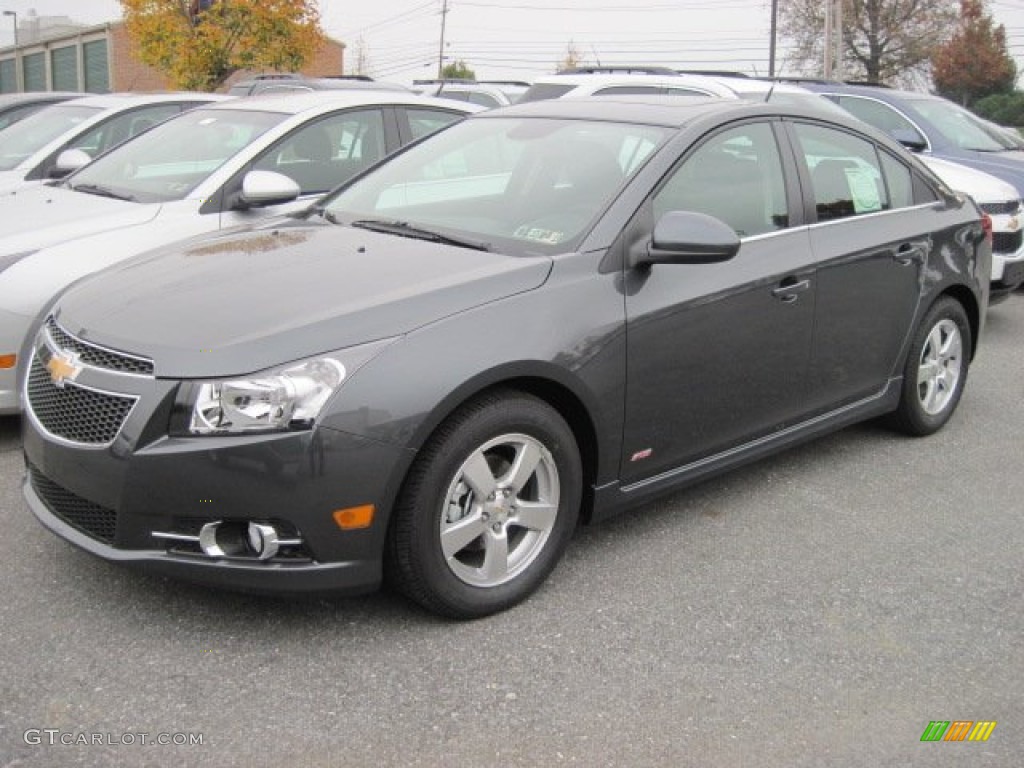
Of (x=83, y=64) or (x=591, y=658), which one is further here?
(x=83, y=64)

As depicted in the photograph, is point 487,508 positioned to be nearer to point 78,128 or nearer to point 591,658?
point 591,658

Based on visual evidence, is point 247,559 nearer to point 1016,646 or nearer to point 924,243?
point 1016,646

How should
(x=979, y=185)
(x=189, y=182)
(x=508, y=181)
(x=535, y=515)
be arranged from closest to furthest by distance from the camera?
(x=535, y=515), (x=508, y=181), (x=189, y=182), (x=979, y=185)

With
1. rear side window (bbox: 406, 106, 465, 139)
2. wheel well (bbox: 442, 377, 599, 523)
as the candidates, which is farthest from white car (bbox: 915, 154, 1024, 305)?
wheel well (bbox: 442, 377, 599, 523)

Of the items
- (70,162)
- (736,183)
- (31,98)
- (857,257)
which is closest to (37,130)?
(31,98)

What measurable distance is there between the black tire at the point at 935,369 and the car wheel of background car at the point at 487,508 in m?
2.23

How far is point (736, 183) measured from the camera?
14.3 feet

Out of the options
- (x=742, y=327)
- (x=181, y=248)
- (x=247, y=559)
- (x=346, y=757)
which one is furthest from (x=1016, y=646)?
(x=181, y=248)

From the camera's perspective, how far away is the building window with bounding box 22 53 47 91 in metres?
49.1

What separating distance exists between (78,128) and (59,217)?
11.3ft

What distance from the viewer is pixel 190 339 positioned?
3219 mm

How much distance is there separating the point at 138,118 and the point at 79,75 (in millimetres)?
41750

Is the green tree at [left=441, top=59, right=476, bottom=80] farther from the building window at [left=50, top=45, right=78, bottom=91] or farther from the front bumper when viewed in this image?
the front bumper

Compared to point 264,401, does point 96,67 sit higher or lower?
higher
